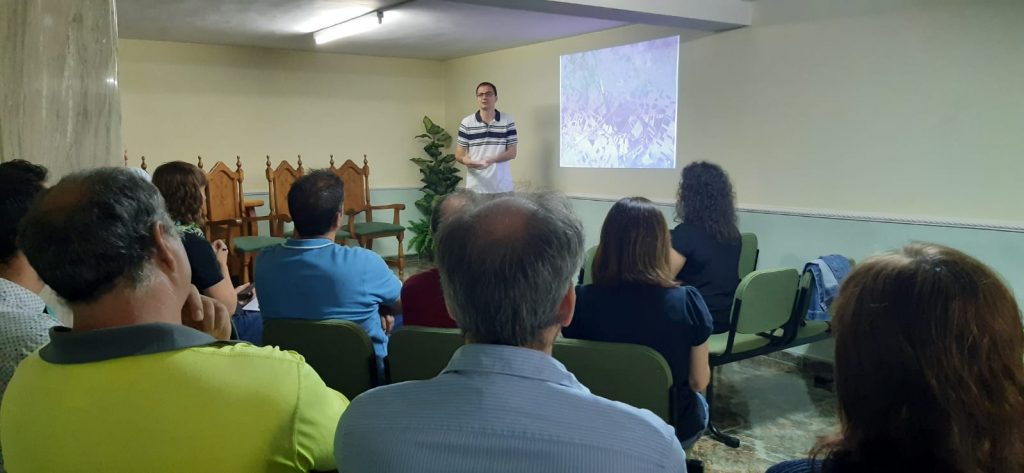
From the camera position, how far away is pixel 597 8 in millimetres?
3873

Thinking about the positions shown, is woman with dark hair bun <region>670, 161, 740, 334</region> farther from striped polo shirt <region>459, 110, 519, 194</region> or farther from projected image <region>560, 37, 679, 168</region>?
striped polo shirt <region>459, 110, 519, 194</region>

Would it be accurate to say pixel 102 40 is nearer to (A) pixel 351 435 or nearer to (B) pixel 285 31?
(A) pixel 351 435

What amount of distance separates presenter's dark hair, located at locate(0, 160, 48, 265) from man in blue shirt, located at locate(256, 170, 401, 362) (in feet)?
2.52

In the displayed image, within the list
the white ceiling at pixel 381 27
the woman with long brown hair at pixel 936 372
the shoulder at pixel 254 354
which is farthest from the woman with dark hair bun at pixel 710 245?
the shoulder at pixel 254 354

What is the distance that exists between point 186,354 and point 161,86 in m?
6.06

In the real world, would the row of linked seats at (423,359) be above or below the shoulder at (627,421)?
below

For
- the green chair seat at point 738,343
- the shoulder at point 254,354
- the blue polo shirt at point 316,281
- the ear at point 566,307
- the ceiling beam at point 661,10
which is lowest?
the green chair seat at point 738,343

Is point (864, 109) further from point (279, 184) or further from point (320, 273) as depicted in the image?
point (279, 184)

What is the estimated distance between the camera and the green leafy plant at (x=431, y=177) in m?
7.29

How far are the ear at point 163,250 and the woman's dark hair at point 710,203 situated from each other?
2.38m

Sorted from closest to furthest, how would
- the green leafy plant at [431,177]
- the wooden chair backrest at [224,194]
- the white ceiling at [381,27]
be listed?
the white ceiling at [381,27]
the wooden chair backrest at [224,194]
the green leafy plant at [431,177]

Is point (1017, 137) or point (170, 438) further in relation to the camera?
point (1017, 137)

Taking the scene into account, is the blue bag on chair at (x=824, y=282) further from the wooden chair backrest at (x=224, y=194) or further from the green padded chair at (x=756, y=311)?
the wooden chair backrest at (x=224, y=194)

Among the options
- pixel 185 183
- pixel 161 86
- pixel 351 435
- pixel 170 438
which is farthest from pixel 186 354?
pixel 161 86
